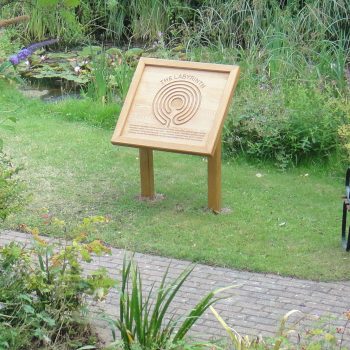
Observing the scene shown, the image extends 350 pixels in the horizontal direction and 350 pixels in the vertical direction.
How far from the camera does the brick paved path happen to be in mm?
5945

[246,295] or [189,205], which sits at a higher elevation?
[246,295]

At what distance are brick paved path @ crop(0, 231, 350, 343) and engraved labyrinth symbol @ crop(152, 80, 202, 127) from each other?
1436mm

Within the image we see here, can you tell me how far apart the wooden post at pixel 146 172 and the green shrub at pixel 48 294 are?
3.00 m

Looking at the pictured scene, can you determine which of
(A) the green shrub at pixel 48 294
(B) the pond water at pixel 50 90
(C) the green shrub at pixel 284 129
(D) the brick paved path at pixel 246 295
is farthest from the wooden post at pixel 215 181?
(B) the pond water at pixel 50 90

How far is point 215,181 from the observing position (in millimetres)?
7996

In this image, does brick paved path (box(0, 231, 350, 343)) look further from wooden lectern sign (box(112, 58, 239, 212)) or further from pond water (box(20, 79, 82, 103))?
pond water (box(20, 79, 82, 103))

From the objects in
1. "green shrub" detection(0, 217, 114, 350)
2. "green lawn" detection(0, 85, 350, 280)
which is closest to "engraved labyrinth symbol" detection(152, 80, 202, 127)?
"green lawn" detection(0, 85, 350, 280)

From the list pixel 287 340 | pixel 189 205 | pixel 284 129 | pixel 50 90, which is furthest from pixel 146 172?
pixel 50 90

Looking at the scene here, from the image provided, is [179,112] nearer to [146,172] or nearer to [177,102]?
[177,102]

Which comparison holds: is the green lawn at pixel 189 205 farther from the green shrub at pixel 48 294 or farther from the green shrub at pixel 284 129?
the green shrub at pixel 48 294

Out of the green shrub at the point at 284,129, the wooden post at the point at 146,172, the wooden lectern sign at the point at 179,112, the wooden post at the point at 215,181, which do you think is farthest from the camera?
the green shrub at the point at 284,129

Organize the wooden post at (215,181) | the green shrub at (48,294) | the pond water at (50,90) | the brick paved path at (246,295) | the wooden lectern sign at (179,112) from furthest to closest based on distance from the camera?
→ the pond water at (50,90) < the wooden post at (215,181) < the wooden lectern sign at (179,112) < the brick paved path at (246,295) < the green shrub at (48,294)

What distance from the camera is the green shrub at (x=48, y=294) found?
503 cm

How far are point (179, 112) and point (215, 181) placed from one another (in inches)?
28.0
